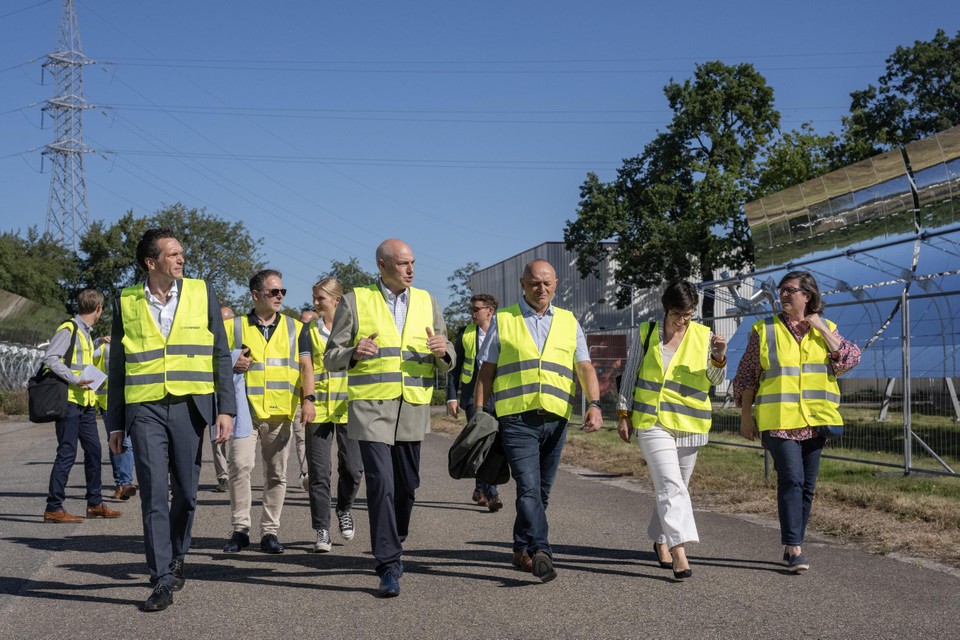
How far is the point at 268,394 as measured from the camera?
8320 mm

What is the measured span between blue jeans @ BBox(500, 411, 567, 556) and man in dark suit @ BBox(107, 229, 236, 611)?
1.76m

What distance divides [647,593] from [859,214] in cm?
1619

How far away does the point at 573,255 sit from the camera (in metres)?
53.9

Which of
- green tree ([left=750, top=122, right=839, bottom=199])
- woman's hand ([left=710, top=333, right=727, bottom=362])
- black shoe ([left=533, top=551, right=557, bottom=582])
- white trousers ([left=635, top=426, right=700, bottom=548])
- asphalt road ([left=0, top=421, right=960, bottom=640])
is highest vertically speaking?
green tree ([left=750, top=122, right=839, bottom=199])

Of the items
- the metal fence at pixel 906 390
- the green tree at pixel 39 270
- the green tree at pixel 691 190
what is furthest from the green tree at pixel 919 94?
the green tree at pixel 39 270

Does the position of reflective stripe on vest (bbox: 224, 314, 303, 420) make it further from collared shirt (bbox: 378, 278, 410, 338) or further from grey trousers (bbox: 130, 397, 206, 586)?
collared shirt (bbox: 378, 278, 410, 338)

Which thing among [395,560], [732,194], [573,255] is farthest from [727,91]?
[395,560]

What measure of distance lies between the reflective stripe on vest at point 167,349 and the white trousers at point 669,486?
112 inches

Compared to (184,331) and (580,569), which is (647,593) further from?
(184,331)

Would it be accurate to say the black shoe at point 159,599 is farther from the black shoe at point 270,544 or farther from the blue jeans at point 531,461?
the blue jeans at point 531,461

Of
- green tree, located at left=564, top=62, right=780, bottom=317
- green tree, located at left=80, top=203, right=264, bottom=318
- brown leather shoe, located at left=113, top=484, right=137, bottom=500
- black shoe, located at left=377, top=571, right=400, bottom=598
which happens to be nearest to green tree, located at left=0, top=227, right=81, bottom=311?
green tree, located at left=80, top=203, right=264, bottom=318

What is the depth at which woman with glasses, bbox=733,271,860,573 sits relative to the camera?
720 cm

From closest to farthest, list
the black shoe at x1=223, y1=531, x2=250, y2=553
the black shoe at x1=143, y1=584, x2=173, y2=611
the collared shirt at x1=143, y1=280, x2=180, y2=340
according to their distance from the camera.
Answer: the black shoe at x1=143, y1=584, x2=173, y2=611
the collared shirt at x1=143, y1=280, x2=180, y2=340
the black shoe at x1=223, y1=531, x2=250, y2=553

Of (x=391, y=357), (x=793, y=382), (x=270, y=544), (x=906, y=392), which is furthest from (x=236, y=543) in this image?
(x=906, y=392)
